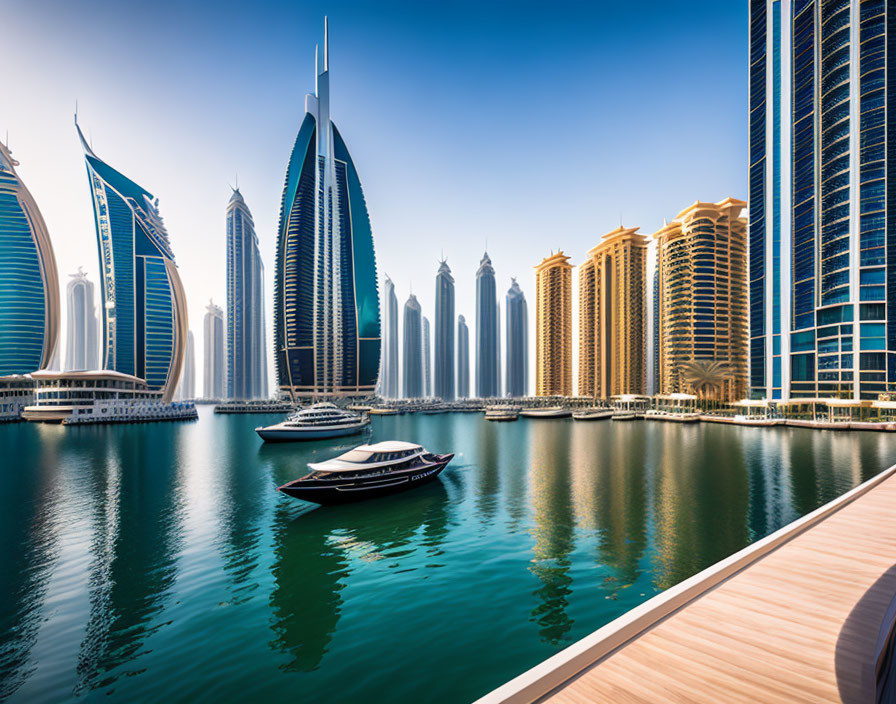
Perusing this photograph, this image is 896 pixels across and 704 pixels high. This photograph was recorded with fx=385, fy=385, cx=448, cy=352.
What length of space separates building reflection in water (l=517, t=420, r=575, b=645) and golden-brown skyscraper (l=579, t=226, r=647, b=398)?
5358 inches

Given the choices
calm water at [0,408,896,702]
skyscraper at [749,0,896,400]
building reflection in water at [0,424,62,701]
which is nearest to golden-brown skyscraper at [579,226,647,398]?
skyscraper at [749,0,896,400]

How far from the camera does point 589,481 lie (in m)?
38.5

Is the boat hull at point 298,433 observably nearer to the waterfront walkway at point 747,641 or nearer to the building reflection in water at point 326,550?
the building reflection in water at point 326,550

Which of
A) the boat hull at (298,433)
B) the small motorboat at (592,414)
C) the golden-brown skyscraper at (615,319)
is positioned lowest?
the small motorboat at (592,414)

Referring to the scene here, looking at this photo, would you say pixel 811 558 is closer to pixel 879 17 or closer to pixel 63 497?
pixel 63 497

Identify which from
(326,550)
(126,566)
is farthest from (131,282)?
(326,550)

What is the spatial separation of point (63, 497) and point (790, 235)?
166m

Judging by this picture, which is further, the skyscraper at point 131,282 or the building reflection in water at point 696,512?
the skyscraper at point 131,282

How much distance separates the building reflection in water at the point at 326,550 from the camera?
46.6 feet

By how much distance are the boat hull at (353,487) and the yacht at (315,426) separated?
43.4 meters

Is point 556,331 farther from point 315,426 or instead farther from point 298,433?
point 298,433

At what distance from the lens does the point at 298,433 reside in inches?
2862

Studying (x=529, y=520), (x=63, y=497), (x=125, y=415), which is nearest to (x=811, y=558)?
(x=529, y=520)

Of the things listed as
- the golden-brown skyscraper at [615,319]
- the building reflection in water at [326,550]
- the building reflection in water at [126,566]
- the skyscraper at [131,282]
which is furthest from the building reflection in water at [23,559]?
the golden-brown skyscraper at [615,319]
